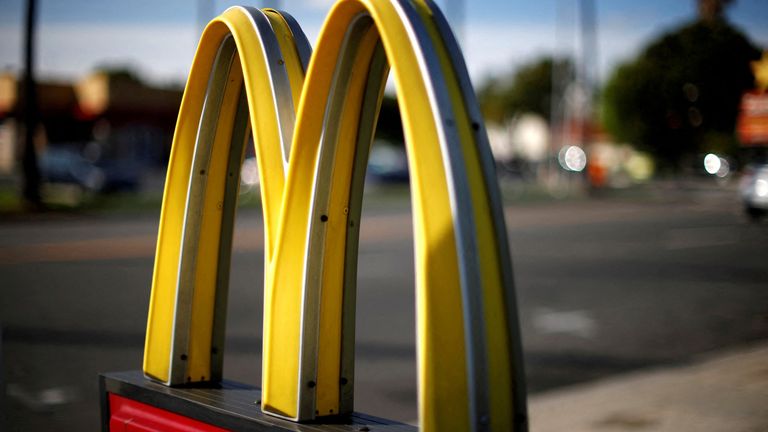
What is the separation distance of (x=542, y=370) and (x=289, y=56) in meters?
4.95

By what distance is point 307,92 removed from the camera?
2748mm

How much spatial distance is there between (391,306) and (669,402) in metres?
4.41

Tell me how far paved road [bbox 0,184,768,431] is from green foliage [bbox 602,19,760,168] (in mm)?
1921

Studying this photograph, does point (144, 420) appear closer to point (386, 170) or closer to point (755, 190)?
point (755, 190)

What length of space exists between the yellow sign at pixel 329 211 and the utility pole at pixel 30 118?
831 inches

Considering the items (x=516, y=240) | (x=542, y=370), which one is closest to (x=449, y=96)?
(x=542, y=370)

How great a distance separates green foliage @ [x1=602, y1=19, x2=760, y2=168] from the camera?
10.5 meters

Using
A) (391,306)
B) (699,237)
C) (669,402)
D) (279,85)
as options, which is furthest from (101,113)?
(279,85)

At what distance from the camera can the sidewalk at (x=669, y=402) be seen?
5469 millimetres

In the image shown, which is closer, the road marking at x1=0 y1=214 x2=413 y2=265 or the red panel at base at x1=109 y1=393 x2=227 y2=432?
the red panel at base at x1=109 y1=393 x2=227 y2=432

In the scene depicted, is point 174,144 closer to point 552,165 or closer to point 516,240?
point 516,240

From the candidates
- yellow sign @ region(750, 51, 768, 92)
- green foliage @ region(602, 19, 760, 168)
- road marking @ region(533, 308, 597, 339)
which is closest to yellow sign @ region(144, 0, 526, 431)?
road marking @ region(533, 308, 597, 339)

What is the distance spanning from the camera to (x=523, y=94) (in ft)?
277

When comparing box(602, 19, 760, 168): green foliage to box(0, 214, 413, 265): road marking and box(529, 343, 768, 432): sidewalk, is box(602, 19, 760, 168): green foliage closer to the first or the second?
box(529, 343, 768, 432): sidewalk
